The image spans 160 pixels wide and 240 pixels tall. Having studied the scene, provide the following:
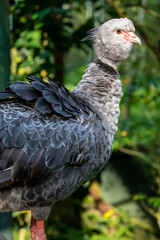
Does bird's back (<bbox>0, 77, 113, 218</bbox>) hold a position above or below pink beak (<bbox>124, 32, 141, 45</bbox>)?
below

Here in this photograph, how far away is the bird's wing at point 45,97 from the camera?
5.89 ft

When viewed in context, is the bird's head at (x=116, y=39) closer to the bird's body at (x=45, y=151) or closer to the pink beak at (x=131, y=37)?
the pink beak at (x=131, y=37)

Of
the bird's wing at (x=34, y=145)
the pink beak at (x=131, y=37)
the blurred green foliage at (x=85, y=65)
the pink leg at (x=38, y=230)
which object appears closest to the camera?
the bird's wing at (x=34, y=145)

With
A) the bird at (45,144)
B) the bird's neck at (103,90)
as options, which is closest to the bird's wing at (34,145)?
the bird at (45,144)

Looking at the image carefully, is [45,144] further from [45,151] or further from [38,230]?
[38,230]

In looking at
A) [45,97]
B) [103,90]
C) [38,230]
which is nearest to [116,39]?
[103,90]

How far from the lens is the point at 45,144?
1755 millimetres

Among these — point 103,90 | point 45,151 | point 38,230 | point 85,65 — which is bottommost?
point 38,230

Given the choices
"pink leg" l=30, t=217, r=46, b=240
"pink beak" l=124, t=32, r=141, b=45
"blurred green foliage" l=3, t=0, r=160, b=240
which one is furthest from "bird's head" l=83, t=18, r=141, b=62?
"pink leg" l=30, t=217, r=46, b=240

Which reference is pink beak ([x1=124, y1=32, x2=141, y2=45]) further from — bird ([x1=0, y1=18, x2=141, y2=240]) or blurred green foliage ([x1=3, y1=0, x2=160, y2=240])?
blurred green foliage ([x1=3, y1=0, x2=160, y2=240])

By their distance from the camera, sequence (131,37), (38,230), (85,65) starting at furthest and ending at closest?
(85,65), (131,37), (38,230)

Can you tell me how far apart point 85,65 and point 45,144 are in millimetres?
2208

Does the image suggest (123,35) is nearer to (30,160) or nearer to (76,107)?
(76,107)

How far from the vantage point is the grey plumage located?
1732 mm
